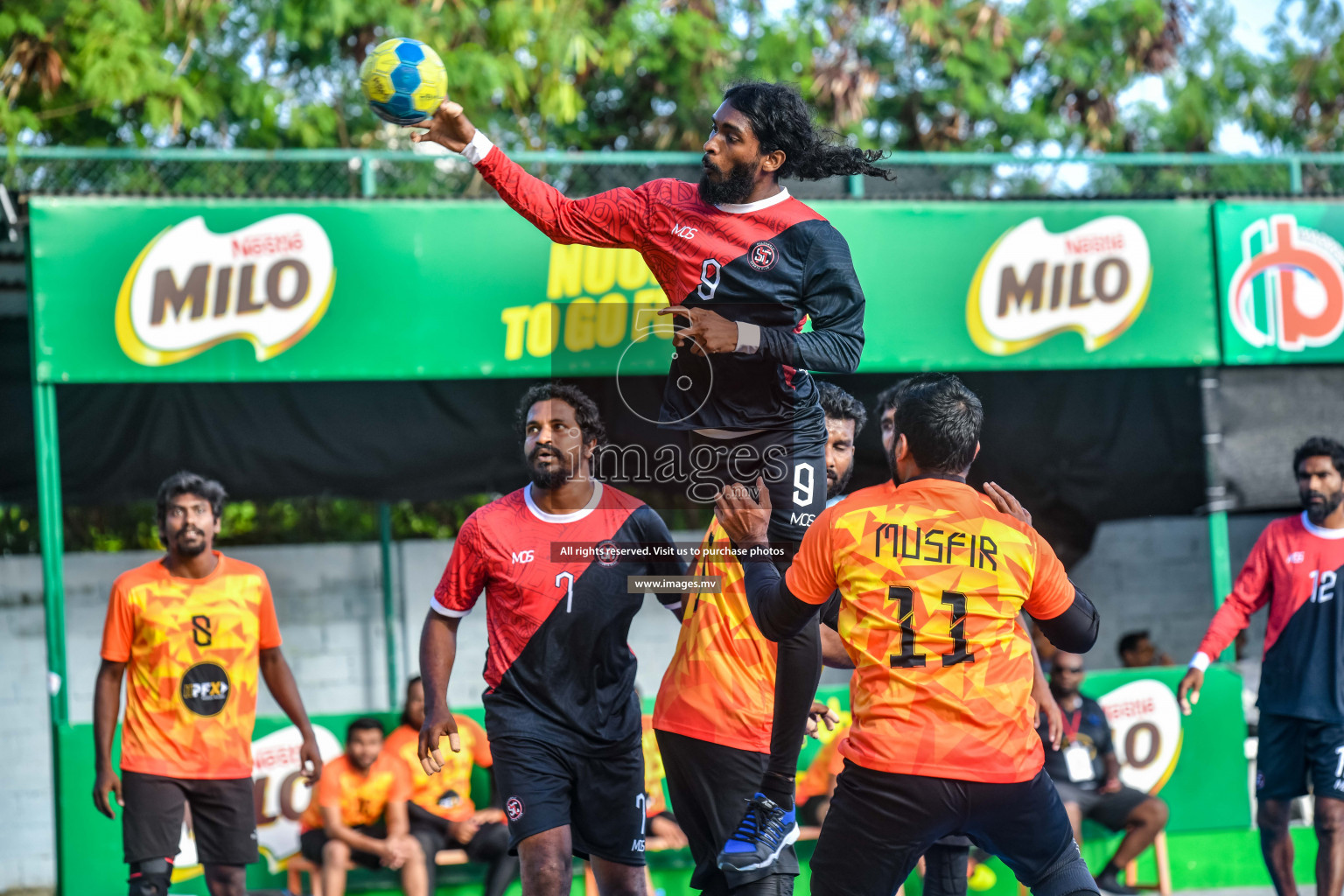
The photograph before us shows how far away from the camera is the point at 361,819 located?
7.69 meters

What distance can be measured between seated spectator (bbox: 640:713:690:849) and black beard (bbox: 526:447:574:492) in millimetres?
3038

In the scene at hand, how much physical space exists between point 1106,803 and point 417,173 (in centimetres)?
603

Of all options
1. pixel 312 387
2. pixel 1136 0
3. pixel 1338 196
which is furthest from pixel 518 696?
pixel 1136 0

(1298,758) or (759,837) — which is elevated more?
(759,837)

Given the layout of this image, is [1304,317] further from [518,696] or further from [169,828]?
[169,828]

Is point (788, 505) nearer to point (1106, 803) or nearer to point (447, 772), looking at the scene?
point (447, 772)

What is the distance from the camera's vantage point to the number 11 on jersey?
502 centimetres

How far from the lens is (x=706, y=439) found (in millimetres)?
4734

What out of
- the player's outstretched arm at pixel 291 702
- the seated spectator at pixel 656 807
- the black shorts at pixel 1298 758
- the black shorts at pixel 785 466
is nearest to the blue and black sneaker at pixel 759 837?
the black shorts at pixel 785 466

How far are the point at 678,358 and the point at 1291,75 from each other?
15.6m

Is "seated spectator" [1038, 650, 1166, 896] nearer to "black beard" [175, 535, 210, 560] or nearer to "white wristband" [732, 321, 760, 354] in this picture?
"white wristband" [732, 321, 760, 354]

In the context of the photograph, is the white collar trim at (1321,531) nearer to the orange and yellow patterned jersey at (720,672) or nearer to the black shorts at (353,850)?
the orange and yellow patterned jersey at (720,672)

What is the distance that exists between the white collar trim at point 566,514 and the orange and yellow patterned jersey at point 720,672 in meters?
0.46

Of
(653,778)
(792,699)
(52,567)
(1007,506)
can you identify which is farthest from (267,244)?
(1007,506)
